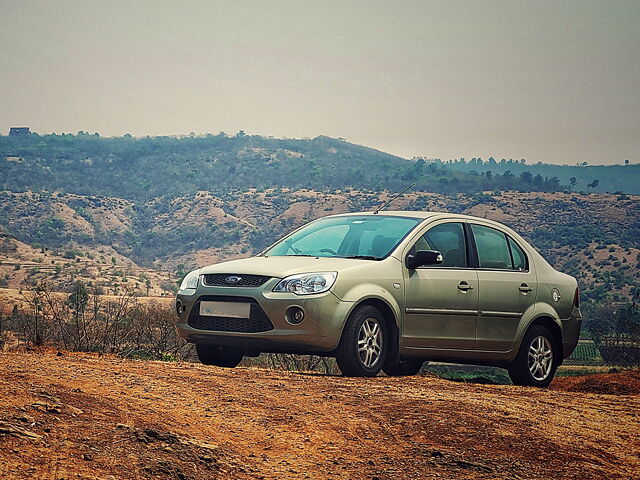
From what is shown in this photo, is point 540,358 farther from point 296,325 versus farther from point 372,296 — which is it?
point 296,325

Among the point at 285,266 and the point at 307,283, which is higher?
the point at 285,266

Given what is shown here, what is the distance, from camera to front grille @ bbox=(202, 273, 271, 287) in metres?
9.73

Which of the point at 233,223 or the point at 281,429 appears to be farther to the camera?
the point at 233,223

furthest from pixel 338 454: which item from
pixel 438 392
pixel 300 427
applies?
pixel 438 392

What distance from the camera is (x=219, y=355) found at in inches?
426

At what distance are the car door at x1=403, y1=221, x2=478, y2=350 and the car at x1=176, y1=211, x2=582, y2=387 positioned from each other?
0.5 inches

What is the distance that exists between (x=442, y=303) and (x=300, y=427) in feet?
12.7

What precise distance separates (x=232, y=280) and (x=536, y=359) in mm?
3667

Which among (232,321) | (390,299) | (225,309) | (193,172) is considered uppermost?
(193,172)

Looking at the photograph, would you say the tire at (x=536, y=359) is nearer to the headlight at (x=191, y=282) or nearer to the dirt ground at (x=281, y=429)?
the dirt ground at (x=281, y=429)

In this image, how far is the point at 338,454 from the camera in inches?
249

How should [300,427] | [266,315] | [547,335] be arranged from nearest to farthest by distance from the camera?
1. [300,427]
2. [266,315]
3. [547,335]

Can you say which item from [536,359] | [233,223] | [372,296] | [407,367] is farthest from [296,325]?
[233,223]

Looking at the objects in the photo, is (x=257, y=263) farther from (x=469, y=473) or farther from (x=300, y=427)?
(x=469, y=473)
